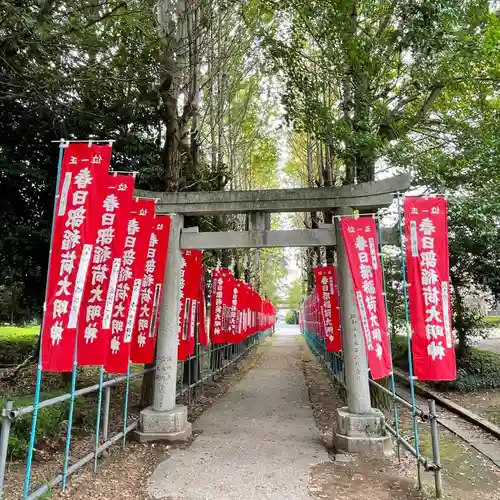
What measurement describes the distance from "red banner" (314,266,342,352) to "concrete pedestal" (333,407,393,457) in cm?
350

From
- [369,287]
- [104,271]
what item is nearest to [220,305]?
[369,287]

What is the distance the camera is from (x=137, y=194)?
22.5ft

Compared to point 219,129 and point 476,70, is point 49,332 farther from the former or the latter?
point 219,129

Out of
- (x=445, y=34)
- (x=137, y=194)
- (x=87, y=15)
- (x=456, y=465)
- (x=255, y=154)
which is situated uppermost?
(x=255, y=154)

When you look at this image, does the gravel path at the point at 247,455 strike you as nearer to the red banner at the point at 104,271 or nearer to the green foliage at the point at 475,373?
the red banner at the point at 104,271

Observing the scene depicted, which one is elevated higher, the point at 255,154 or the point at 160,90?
the point at 255,154

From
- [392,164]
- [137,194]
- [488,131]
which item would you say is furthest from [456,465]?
[137,194]

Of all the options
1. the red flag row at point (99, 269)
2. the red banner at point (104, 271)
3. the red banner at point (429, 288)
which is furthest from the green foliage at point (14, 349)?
the red banner at point (429, 288)

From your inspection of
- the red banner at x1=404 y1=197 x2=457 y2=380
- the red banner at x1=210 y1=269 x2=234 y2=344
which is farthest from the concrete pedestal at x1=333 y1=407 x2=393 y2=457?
Result: the red banner at x1=210 y1=269 x2=234 y2=344

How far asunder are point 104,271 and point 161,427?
2879 millimetres

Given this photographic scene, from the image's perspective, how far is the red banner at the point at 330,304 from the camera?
983cm

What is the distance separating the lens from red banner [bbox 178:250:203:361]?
7.68 metres

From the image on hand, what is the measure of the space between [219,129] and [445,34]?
792 cm

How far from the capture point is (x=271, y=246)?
6.69 meters
